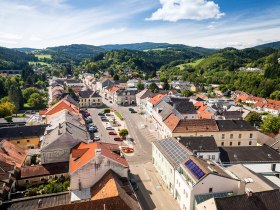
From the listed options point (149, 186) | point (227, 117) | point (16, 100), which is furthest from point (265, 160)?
point (16, 100)

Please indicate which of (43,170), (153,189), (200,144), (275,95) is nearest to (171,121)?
(200,144)

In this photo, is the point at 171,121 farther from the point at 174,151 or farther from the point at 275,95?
the point at 275,95

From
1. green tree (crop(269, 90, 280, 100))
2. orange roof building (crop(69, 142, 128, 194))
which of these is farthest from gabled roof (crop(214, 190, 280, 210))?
green tree (crop(269, 90, 280, 100))

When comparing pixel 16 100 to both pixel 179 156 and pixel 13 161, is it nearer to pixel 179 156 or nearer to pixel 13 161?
pixel 13 161

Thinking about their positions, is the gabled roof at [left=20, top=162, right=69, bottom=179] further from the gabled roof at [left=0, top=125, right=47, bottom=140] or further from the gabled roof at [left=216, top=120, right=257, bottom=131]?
the gabled roof at [left=216, top=120, right=257, bottom=131]

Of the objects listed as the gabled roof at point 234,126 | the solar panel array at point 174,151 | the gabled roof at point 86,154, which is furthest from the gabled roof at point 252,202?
the gabled roof at point 234,126

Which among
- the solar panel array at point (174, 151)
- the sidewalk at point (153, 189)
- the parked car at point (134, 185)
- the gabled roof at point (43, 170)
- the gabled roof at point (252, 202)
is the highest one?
the solar panel array at point (174, 151)

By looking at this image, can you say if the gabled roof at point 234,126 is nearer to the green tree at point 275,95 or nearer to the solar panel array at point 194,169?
the solar panel array at point 194,169
